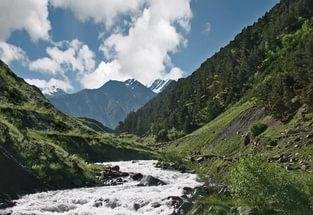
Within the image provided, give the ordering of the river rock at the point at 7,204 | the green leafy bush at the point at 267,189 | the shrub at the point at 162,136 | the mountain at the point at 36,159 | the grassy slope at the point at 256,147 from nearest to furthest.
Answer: the green leafy bush at the point at 267,189, the river rock at the point at 7,204, the mountain at the point at 36,159, the grassy slope at the point at 256,147, the shrub at the point at 162,136

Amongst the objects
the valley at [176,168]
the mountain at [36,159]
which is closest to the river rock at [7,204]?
the valley at [176,168]

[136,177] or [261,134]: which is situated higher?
[261,134]

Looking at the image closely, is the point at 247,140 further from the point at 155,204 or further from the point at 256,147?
the point at 155,204

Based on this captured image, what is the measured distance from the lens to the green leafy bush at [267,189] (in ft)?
84.3

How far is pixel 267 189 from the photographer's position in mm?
26641

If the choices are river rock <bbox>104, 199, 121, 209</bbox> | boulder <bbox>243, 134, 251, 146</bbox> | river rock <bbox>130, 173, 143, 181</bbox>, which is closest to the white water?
river rock <bbox>104, 199, 121, 209</bbox>

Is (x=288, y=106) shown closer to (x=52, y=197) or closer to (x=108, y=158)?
(x=108, y=158)

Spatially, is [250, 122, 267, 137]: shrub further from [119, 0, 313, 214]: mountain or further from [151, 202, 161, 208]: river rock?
[151, 202, 161, 208]: river rock

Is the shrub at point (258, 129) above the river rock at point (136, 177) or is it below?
above

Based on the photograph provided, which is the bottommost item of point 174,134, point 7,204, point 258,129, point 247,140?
point 7,204

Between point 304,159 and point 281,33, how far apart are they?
5194 inches

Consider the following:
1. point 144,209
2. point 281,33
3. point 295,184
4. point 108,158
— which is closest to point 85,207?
point 144,209

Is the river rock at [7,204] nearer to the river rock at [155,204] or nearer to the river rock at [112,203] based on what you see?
the river rock at [112,203]

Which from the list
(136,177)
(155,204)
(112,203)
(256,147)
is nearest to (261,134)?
(256,147)
